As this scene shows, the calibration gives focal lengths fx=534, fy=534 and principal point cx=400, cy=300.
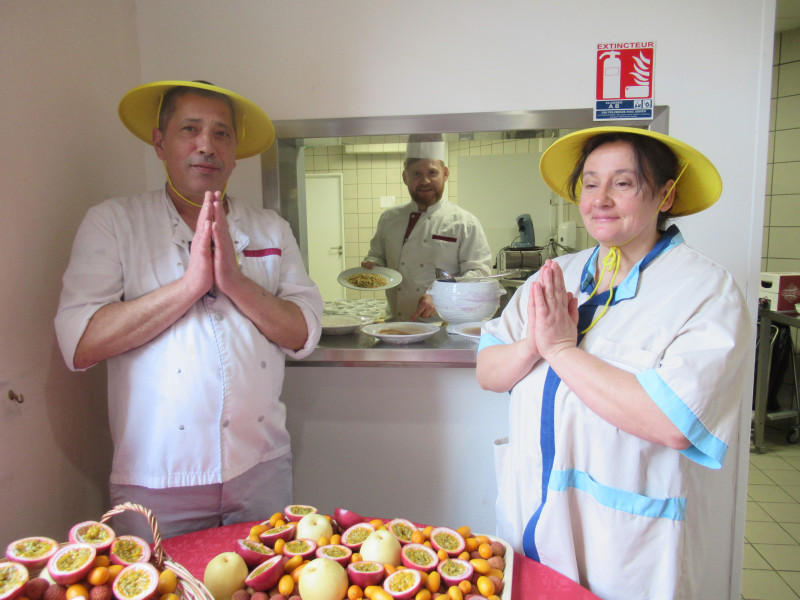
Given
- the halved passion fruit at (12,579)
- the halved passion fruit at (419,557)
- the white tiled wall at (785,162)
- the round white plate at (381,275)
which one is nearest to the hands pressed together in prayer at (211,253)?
the halved passion fruit at (12,579)

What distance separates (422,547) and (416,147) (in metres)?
1.38

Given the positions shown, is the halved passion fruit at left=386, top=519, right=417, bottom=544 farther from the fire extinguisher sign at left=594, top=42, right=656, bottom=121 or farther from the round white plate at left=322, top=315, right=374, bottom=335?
the fire extinguisher sign at left=594, top=42, right=656, bottom=121

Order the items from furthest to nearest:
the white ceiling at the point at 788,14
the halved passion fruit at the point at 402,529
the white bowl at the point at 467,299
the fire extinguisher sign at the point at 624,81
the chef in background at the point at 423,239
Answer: the white ceiling at the point at 788,14 → the chef in background at the point at 423,239 → the white bowl at the point at 467,299 → the fire extinguisher sign at the point at 624,81 → the halved passion fruit at the point at 402,529

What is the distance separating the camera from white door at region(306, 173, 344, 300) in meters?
2.04

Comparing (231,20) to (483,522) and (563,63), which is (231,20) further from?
(483,522)

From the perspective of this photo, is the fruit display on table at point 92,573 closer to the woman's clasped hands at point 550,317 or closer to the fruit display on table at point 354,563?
the fruit display on table at point 354,563

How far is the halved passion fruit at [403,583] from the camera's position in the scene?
3.08 feet

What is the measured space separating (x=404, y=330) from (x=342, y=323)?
0.80ft

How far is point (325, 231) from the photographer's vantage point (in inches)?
82.2

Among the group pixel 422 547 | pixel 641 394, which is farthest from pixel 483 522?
pixel 641 394

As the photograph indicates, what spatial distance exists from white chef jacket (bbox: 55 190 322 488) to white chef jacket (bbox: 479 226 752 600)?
726 mm

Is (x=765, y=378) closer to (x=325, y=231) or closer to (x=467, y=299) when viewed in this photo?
(x=467, y=299)

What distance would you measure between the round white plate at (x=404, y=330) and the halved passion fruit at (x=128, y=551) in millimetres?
1014

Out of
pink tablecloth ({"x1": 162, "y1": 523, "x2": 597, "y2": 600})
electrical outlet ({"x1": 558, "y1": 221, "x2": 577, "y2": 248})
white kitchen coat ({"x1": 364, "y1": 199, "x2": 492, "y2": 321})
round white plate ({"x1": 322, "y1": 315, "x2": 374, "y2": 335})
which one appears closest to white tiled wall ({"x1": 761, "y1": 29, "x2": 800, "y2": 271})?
electrical outlet ({"x1": 558, "y1": 221, "x2": 577, "y2": 248})
